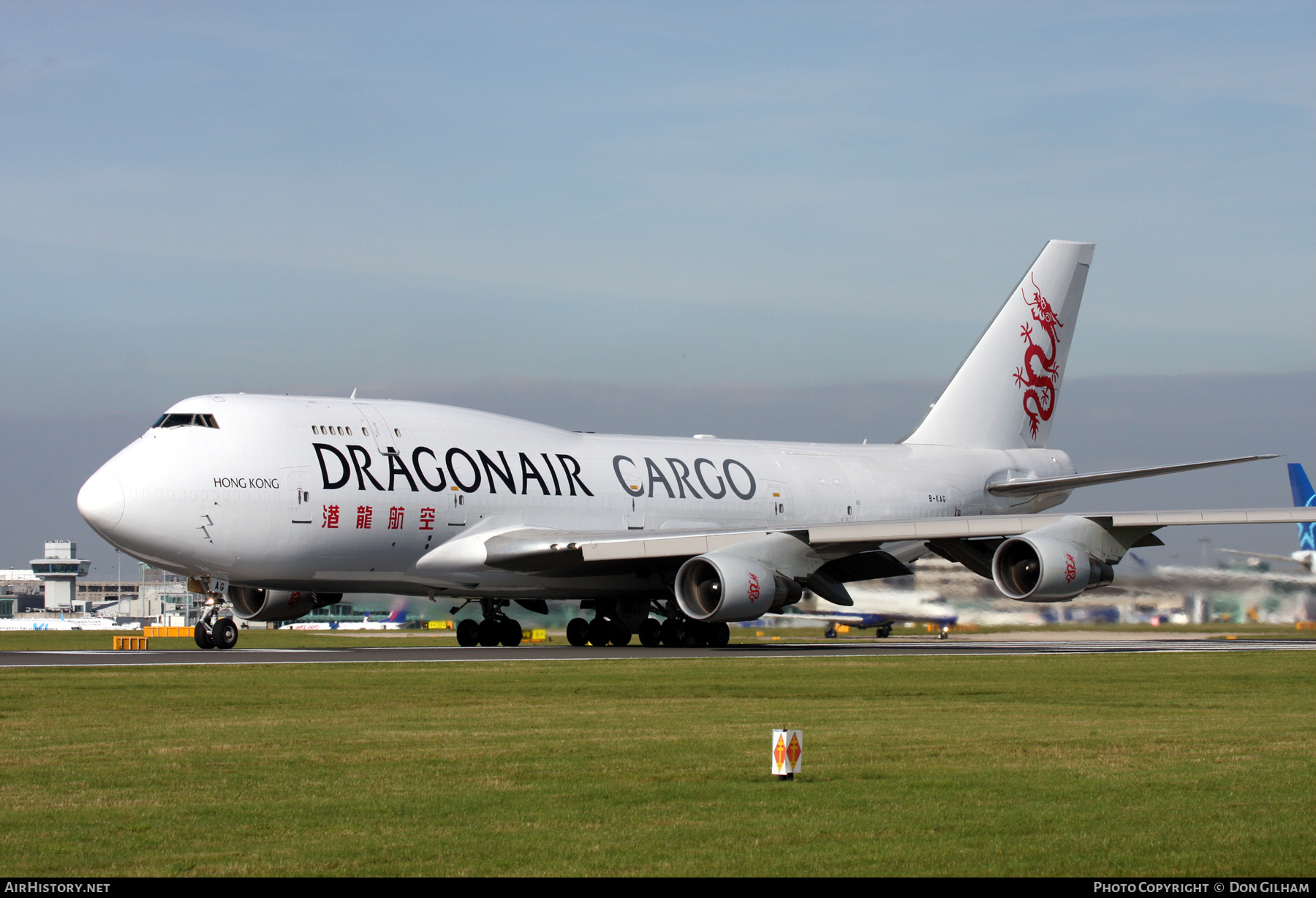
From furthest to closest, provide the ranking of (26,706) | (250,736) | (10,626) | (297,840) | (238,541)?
(10,626), (238,541), (26,706), (250,736), (297,840)

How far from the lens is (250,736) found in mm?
14133

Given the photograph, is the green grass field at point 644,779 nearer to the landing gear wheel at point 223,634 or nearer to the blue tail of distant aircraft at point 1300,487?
the landing gear wheel at point 223,634

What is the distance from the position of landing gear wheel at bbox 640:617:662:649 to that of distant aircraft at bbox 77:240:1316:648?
0.07 m

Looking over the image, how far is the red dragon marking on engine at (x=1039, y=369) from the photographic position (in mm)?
43656

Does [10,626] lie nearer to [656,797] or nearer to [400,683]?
[400,683]

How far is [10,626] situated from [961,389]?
52.7m

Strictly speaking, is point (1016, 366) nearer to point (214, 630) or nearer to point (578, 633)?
point (578, 633)

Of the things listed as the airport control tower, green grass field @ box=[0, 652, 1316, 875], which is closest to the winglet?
green grass field @ box=[0, 652, 1316, 875]

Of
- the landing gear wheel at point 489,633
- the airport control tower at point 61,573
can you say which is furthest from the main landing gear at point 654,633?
the airport control tower at point 61,573

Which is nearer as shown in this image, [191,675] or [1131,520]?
A: [191,675]

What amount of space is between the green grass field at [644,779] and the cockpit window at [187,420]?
9.28 m

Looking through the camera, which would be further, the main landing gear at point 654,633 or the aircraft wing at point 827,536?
the main landing gear at point 654,633

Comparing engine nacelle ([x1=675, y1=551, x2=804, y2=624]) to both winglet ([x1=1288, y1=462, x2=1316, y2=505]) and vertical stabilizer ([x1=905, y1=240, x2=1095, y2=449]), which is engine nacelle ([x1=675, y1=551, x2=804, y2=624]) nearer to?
vertical stabilizer ([x1=905, y1=240, x2=1095, y2=449])
